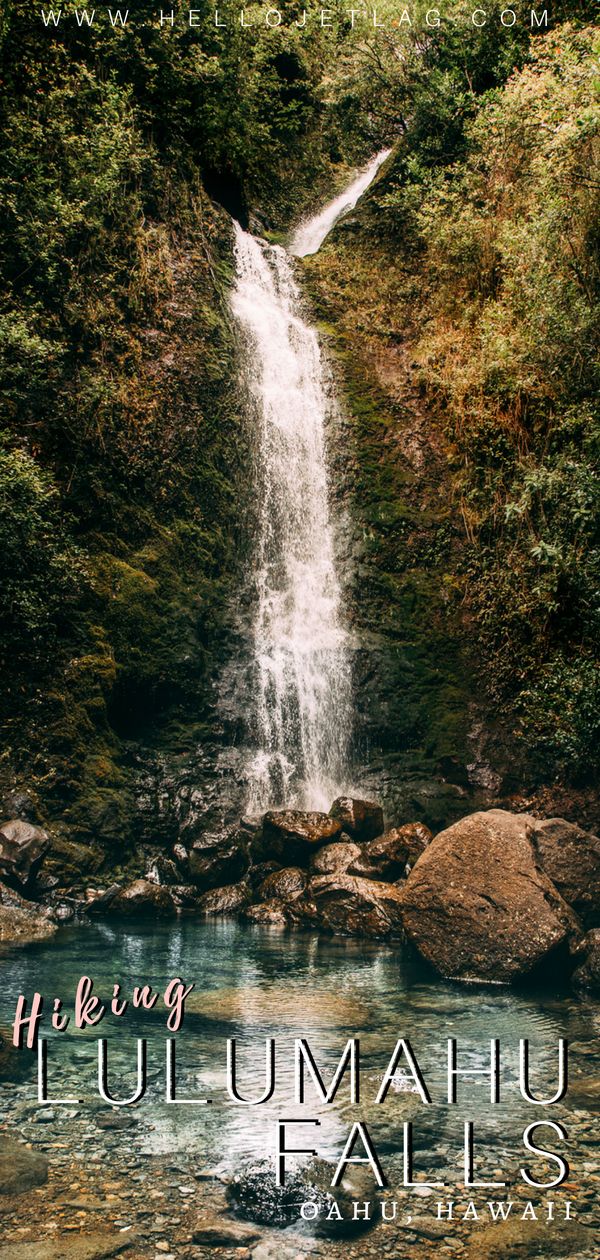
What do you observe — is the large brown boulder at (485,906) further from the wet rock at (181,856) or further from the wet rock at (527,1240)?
the wet rock at (181,856)

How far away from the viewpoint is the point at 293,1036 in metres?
6.26

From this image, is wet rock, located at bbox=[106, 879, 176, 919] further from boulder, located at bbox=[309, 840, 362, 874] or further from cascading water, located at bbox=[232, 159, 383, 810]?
cascading water, located at bbox=[232, 159, 383, 810]

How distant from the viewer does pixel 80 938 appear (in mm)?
9062

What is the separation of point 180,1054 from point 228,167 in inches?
714

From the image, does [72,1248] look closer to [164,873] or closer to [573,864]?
[573,864]

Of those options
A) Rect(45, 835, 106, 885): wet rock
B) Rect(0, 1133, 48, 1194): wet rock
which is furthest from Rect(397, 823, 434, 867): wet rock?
Rect(0, 1133, 48, 1194): wet rock

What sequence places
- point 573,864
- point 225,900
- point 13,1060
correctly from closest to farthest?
point 13,1060
point 573,864
point 225,900

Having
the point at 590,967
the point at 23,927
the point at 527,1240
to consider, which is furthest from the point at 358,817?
the point at 527,1240

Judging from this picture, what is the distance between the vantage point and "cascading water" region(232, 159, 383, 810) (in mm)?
13016

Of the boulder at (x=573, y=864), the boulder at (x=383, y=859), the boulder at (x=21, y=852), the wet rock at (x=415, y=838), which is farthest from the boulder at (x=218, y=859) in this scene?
the boulder at (x=573, y=864)

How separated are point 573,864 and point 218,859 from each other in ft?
16.0

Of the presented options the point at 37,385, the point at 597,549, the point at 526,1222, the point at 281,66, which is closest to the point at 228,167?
the point at 281,66

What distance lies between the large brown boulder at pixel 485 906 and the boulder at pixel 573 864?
0.77 meters

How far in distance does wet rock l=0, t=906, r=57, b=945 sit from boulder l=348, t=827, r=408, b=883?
3729 millimetres
